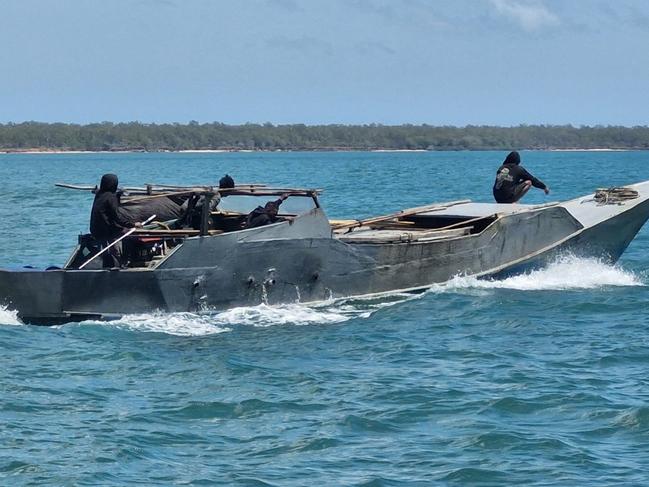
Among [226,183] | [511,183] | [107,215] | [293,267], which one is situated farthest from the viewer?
[511,183]

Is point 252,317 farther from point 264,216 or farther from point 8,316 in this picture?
point 8,316

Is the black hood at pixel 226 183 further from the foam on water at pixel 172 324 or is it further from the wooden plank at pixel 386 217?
the wooden plank at pixel 386 217

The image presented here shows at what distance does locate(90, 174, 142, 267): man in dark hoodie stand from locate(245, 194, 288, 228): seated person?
6.00 ft

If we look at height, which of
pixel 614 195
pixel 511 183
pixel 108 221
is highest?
pixel 511 183

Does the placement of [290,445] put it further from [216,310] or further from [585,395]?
[216,310]

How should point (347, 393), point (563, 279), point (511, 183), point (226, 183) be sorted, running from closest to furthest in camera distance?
point (347, 393), point (226, 183), point (563, 279), point (511, 183)

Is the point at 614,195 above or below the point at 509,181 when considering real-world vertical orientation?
below

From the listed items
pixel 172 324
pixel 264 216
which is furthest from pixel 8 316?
pixel 264 216

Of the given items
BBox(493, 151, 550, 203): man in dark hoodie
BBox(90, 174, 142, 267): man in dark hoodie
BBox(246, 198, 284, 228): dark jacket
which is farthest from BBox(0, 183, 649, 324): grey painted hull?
BBox(493, 151, 550, 203): man in dark hoodie

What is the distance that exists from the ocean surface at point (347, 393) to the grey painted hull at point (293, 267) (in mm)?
215

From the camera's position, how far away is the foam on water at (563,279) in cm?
2042

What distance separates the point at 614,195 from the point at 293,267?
24.7 ft

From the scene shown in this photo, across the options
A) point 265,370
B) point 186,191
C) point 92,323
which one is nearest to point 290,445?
point 265,370

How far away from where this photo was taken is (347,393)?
14.1m
